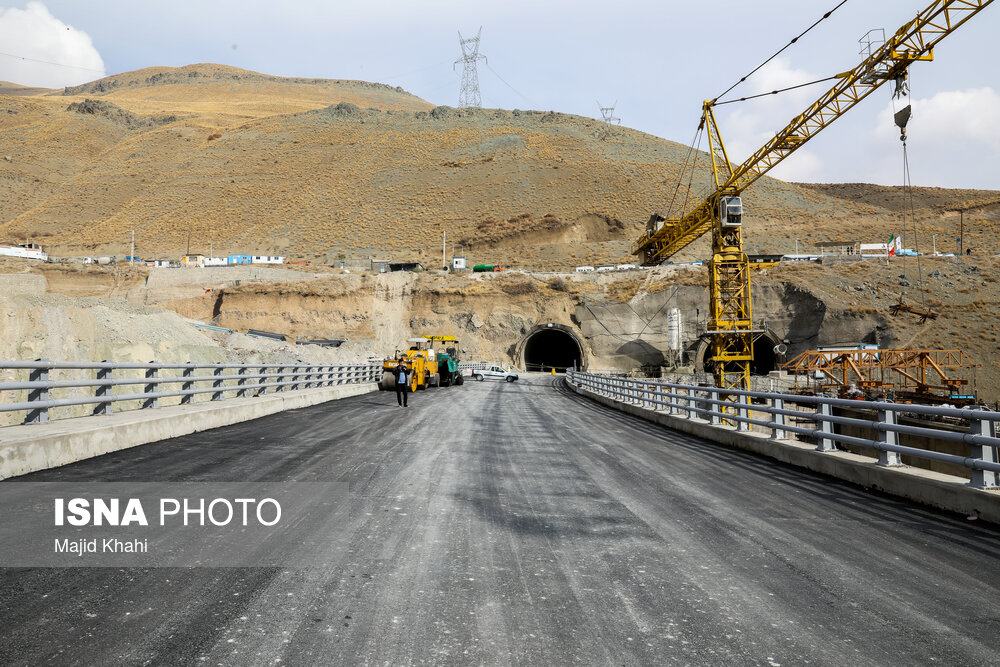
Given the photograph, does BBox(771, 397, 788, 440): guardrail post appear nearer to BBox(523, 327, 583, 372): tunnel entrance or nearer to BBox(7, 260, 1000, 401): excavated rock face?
BBox(7, 260, 1000, 401): excavated rock face

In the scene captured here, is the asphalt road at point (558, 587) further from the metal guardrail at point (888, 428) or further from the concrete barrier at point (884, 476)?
the metal guardrail at point (888, 428)

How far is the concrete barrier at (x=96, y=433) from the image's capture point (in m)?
7.56

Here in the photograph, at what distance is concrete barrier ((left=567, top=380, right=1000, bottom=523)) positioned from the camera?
22.0 ft

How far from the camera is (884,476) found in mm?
8188

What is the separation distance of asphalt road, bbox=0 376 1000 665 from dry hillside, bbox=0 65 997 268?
82.5 meters

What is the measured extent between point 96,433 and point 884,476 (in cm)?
1063

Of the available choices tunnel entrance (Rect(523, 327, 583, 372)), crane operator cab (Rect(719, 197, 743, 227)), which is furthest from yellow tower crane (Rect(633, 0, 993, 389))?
tunnel entrance (Rect(523, 327, 583, 372))

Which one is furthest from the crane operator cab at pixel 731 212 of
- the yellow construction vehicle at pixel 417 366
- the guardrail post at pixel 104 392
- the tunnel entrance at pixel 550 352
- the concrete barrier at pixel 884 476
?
the guardrail post at pixel 104 392

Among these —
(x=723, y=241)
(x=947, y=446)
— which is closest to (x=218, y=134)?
(x=723, y=241)

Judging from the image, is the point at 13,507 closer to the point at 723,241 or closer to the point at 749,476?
the point at 749,476

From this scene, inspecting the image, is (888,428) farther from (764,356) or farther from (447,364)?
(764,356)

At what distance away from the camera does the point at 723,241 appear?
47219 millimetres

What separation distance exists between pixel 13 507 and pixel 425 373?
2780 cm

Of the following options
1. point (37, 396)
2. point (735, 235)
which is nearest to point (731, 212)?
point (735, 235)
